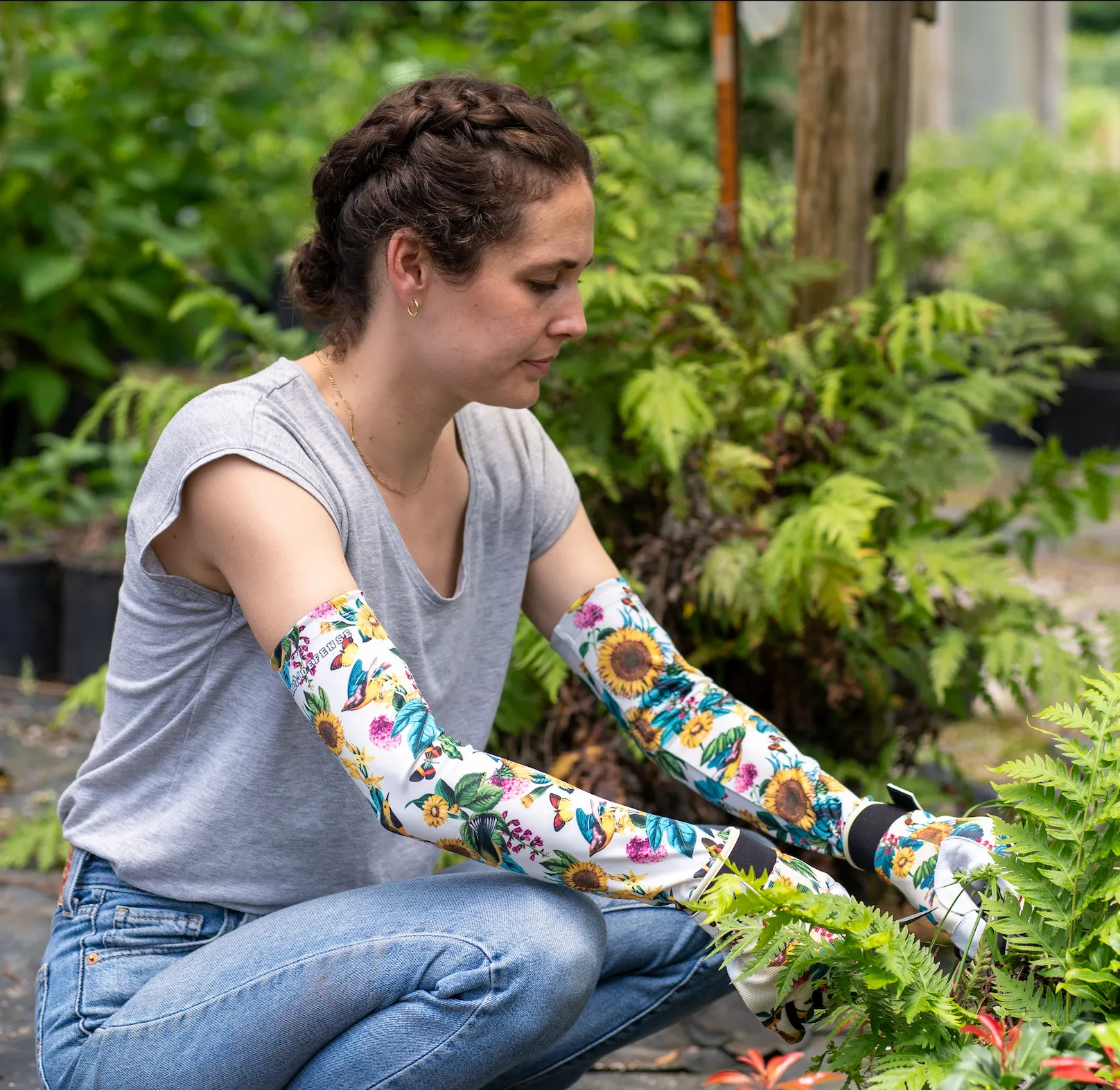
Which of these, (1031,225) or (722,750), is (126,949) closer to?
(722,750)

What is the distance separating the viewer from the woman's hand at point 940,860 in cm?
144

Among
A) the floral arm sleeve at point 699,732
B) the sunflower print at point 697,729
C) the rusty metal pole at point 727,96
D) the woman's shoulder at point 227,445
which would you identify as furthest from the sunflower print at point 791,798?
the rusty metal pole at point 727,96

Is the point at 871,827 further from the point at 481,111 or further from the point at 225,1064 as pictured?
the point at 481,111

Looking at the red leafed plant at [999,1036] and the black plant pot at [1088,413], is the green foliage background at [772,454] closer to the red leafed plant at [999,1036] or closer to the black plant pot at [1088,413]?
the red leafed plant at [999,1036]

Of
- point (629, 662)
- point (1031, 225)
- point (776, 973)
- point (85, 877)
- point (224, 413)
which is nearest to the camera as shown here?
point (776, 973)

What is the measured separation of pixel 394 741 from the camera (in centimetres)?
145

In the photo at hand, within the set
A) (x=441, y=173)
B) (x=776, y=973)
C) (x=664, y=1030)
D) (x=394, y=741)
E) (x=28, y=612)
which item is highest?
(x=441, y=173)

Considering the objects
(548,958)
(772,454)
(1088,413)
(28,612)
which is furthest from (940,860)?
→ (1088,413)

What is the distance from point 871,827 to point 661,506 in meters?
1.10

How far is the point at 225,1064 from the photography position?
1506 mm

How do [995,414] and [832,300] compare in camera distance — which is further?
Answer: [832,300]

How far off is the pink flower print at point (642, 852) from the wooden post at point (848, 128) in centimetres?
162

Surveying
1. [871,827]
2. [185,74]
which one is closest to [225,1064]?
[871,827]

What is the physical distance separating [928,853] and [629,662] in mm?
490
